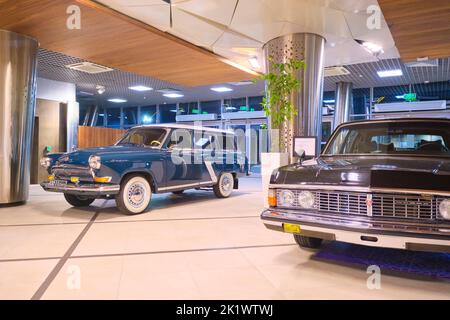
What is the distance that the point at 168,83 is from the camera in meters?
13.0

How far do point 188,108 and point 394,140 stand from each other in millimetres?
15599

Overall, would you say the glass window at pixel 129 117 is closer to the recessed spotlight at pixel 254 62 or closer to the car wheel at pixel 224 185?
the recessed spotlight at pixel 254 62

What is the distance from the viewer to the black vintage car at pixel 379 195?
243 cm

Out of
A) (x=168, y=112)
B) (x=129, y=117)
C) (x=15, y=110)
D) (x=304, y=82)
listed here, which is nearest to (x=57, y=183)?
(x=15, y=110)

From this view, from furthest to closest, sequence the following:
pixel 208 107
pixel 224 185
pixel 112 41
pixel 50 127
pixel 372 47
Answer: pixel 208 107, pixel 50 127, pixel 224 185, pixel 372 47, pixel 112 41

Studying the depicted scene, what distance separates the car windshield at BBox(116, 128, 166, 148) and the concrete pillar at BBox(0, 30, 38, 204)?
1881 mm

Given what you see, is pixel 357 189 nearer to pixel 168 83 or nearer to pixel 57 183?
pixel 57 183

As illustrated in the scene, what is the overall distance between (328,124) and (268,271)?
1398 cm

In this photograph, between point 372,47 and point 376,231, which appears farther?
point 372,47

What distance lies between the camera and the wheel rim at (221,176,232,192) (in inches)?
312

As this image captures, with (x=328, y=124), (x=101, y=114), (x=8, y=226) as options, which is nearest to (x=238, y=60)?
(x=8, y=226)

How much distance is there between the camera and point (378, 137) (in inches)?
145

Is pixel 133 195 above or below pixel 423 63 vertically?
below
